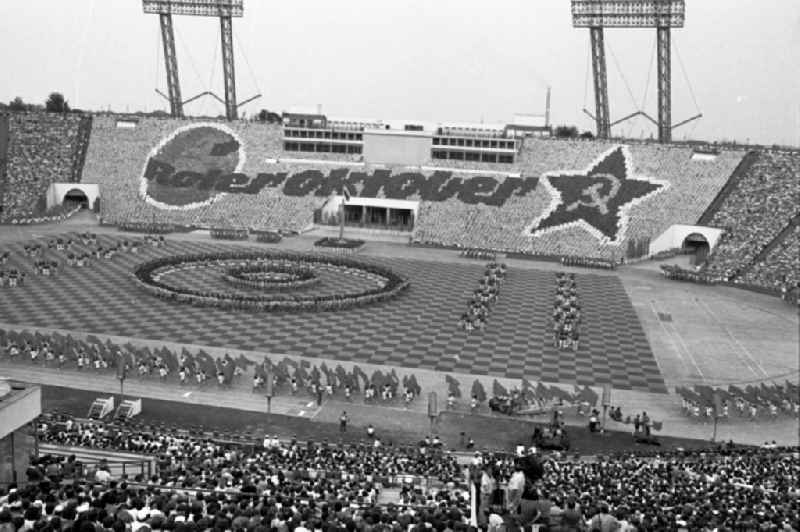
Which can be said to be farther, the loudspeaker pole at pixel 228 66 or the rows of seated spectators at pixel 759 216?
the loudspeaker pole at pixel 228 66

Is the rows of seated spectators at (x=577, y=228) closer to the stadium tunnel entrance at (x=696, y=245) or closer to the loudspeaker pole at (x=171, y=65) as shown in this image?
the stadium tunnel entrance at (x=696, y=245)

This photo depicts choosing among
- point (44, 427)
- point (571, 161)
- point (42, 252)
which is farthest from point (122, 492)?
point (571, 161)

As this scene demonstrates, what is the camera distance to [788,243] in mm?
70562

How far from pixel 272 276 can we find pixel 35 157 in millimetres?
49493

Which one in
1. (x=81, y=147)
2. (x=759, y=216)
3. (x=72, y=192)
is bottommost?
(x=759, y=216)

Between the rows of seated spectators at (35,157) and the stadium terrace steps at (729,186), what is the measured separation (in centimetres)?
6526

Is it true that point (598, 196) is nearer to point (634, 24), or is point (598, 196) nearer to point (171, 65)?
A: point (634, 24)

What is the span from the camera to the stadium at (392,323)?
19141mm

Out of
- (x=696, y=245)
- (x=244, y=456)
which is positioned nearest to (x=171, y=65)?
(x=696, y=245)

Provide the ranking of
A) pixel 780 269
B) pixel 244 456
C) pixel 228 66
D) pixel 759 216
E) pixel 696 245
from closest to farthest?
pixel 244 456 → pixel 780 269 → pixel 759 216 → pixel 696 245 → pixel 228 66

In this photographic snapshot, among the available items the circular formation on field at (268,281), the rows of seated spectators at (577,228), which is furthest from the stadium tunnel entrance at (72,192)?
the rows of seated spectators at (577,228)

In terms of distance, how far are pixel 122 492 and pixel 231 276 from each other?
43.4m

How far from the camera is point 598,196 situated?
85000 mm

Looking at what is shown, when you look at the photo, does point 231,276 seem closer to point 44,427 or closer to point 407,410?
point 407,410
